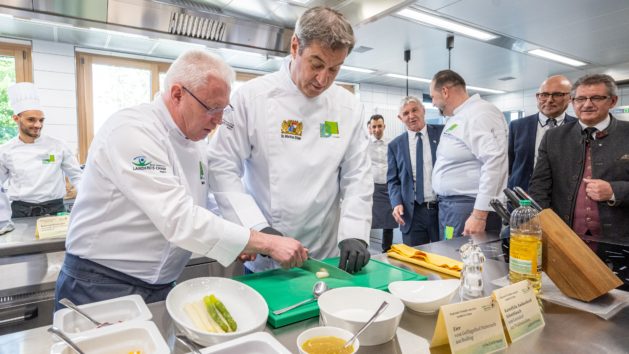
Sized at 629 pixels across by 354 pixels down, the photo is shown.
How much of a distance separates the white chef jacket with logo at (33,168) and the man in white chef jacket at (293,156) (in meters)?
2.97

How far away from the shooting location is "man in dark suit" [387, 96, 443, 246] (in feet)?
9.61

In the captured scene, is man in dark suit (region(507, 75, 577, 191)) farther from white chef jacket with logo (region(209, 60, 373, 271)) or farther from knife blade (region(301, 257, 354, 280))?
knife blade (region(301, 257, 354, 280))

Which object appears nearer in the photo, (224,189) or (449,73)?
(224,189)

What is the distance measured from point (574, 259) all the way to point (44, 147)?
164 inches

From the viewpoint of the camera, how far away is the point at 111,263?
3.68ft

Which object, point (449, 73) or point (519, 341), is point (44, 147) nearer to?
point (449, 73)

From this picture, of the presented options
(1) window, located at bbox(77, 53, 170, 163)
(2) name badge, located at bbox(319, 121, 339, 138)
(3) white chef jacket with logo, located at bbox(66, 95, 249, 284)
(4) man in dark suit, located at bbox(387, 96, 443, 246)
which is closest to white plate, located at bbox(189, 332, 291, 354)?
(3) white chef jacket with logo, located at bbox(66, 95, 249, 284)

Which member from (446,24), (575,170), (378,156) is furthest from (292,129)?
(446,24)

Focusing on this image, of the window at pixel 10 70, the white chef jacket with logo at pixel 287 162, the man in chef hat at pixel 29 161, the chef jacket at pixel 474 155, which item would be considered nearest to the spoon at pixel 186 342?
the white chef jacket with logo at pixel 287 162

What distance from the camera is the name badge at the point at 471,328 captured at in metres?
0.71

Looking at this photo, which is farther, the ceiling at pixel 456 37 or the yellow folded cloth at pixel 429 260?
the ceiling at pixel 456 37

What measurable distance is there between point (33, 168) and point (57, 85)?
66.7 inches

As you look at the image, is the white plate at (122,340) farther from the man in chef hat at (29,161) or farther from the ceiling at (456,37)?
the man in chef hat at (29,161)

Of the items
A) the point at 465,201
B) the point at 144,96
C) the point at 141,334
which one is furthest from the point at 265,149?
the point at 144,96
